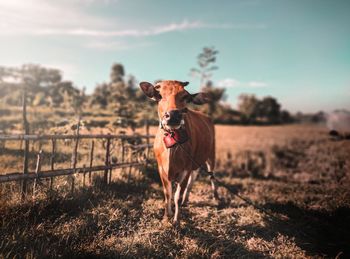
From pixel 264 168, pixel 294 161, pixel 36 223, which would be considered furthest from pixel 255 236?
pixel 294 161

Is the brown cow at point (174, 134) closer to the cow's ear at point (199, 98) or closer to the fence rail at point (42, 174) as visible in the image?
the cow's ear at point (199, 98)

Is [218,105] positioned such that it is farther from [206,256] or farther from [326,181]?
[206,256]

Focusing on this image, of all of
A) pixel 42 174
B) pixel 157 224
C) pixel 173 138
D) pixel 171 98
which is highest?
pixel 171 98

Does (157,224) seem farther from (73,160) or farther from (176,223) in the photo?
(73,160)

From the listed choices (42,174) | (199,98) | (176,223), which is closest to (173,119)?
(199,98)

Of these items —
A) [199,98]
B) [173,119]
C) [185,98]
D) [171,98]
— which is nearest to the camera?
[173,119]

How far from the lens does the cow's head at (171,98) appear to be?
3.96m

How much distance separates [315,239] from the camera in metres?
4.83

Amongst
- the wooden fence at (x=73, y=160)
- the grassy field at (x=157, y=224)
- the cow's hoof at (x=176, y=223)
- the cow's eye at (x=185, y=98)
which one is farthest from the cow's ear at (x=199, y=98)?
the wooden fence at (x=73, y=160)

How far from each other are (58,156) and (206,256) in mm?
4531

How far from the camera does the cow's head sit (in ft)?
13.0

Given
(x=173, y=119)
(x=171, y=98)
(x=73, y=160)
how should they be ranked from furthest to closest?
(x=73, y=160)
(x=171, y=98)
(x=173, y=119)

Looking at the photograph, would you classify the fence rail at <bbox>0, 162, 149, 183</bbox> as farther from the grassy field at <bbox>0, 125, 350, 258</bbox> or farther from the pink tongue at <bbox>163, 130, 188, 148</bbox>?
the pink tongue at <bbox>163, 130, 188, 148</bbox>

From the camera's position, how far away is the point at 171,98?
427 cm
